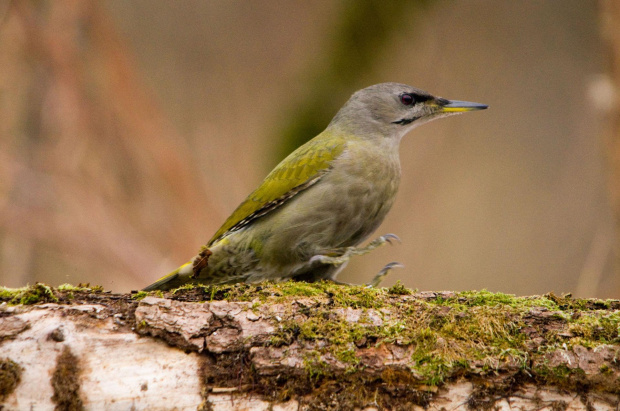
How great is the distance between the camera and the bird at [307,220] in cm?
402

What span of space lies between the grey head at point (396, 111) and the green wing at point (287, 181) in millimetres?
438

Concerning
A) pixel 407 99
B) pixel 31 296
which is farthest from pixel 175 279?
pixel 407 99

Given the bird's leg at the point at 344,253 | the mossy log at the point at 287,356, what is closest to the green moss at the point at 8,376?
the mossy log at the point at 287,356

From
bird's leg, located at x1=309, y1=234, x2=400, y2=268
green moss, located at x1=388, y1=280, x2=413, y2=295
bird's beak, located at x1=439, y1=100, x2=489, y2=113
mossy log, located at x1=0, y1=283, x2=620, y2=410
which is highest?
bird's beak, located at x1=439, y1=100, x2=489, y2=113

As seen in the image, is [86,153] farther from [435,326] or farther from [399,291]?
[435,326]

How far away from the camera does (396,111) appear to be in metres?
4.82

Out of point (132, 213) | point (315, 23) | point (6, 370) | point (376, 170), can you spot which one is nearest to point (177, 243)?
point (132, 213)

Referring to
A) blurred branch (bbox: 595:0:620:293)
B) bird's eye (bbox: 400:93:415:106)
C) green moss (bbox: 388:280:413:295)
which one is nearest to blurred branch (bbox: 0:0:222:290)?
bird's eye (bbox: 400:93:415:106)

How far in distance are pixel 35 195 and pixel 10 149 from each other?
52 cm

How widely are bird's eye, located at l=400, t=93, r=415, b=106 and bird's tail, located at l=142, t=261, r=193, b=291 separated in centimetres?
211

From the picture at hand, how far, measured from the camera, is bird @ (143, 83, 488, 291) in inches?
158

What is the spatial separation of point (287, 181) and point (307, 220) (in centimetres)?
35

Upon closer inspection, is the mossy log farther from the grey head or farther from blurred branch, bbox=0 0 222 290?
blurred branch, bbox=0 0 222 290

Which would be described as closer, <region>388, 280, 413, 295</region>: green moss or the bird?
<region>388, 280, 413, 295</region>: green moss
